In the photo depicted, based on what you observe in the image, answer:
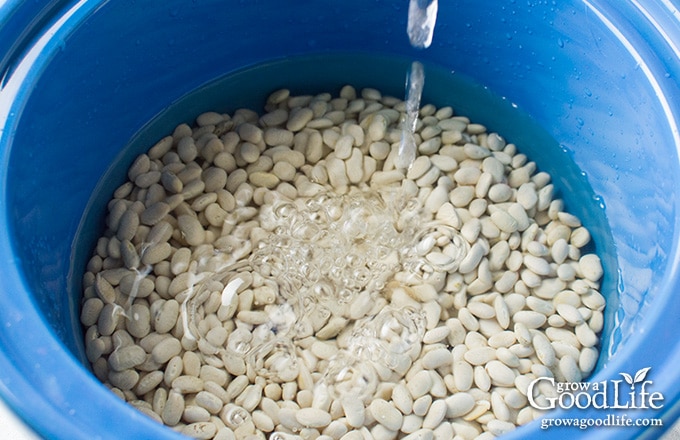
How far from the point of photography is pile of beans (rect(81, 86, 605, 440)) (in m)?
0.83

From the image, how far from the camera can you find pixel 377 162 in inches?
41.1

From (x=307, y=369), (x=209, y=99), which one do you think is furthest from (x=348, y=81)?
(x=307, y=369)

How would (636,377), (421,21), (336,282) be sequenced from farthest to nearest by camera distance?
(421,21)
(336,282)
(636,377)

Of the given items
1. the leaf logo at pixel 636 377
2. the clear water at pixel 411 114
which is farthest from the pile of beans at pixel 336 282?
the leaf logo at pixel 636 377

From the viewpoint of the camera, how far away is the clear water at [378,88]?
A: 1.01 meters

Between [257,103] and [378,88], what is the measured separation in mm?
185

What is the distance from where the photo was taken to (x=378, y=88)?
1139mm

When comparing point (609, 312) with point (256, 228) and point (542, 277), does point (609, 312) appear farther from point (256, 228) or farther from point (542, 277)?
point (256, 228)

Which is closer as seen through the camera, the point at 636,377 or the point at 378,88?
the point at 636,377

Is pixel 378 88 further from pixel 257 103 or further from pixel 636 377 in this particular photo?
pixel 636 377

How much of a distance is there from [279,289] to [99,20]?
380mm

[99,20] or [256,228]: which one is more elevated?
[99,20]

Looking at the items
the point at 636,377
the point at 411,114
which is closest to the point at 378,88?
the point at 411,114

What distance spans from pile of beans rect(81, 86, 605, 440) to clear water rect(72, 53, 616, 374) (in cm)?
3
